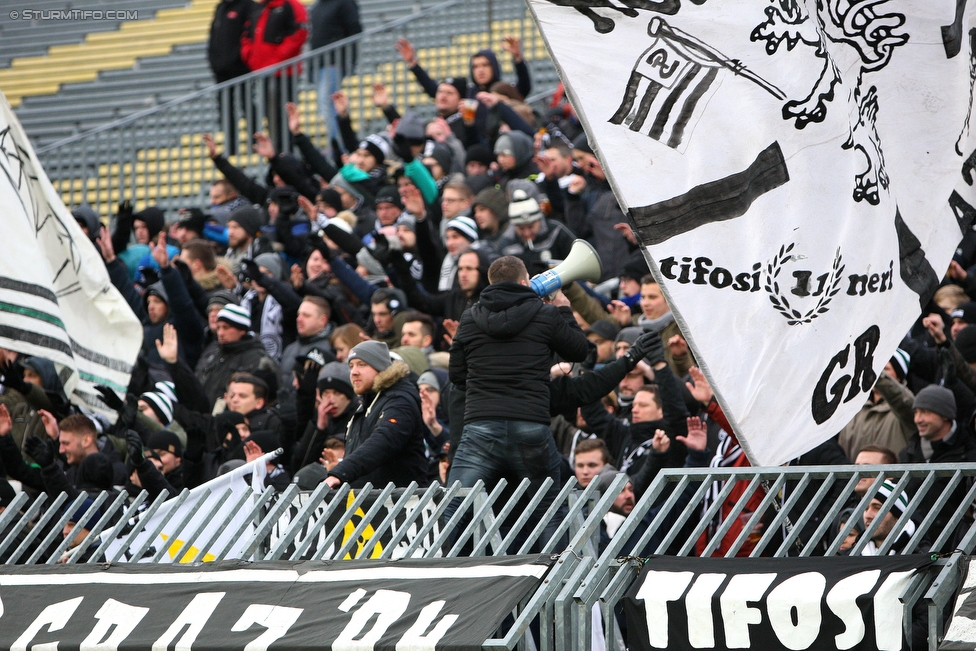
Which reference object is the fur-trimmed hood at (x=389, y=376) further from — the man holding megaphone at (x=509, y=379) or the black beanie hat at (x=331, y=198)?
the black beanie hat at (x=331, y=198)

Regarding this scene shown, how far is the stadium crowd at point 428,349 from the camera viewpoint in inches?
300

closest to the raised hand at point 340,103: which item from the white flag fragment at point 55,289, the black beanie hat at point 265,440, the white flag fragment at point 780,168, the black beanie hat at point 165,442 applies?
the white flag fragment at point 55,289

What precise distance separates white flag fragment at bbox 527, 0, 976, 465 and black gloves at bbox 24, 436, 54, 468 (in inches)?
185

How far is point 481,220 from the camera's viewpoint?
11.9 m

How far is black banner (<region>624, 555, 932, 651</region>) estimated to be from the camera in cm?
483

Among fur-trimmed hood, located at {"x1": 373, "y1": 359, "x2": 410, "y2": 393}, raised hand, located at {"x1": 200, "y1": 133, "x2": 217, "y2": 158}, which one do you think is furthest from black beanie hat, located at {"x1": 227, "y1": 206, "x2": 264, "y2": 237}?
fur-trimmed hood, located at {"x1": 373, "y1": 359, "x2": 410, "y2": 393}

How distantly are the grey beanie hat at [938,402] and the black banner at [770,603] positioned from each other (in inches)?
119

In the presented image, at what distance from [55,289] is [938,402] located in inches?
209

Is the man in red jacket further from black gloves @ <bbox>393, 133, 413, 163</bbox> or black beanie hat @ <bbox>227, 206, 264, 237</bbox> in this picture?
black gloves @ <bbox>393, 133, 413, 163</bbox>

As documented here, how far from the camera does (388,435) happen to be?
7730 millimetres

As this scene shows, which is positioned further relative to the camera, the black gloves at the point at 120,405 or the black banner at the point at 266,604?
the black gloves at the point at 120,405

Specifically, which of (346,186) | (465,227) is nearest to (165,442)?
(465,227)

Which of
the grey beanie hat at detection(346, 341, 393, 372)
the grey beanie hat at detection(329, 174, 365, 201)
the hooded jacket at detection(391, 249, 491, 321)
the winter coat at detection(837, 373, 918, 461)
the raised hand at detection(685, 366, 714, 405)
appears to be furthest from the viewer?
the grey beanie hat at detection(329, 174, 365, 201)

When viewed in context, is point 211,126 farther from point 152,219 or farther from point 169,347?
point 169,347
